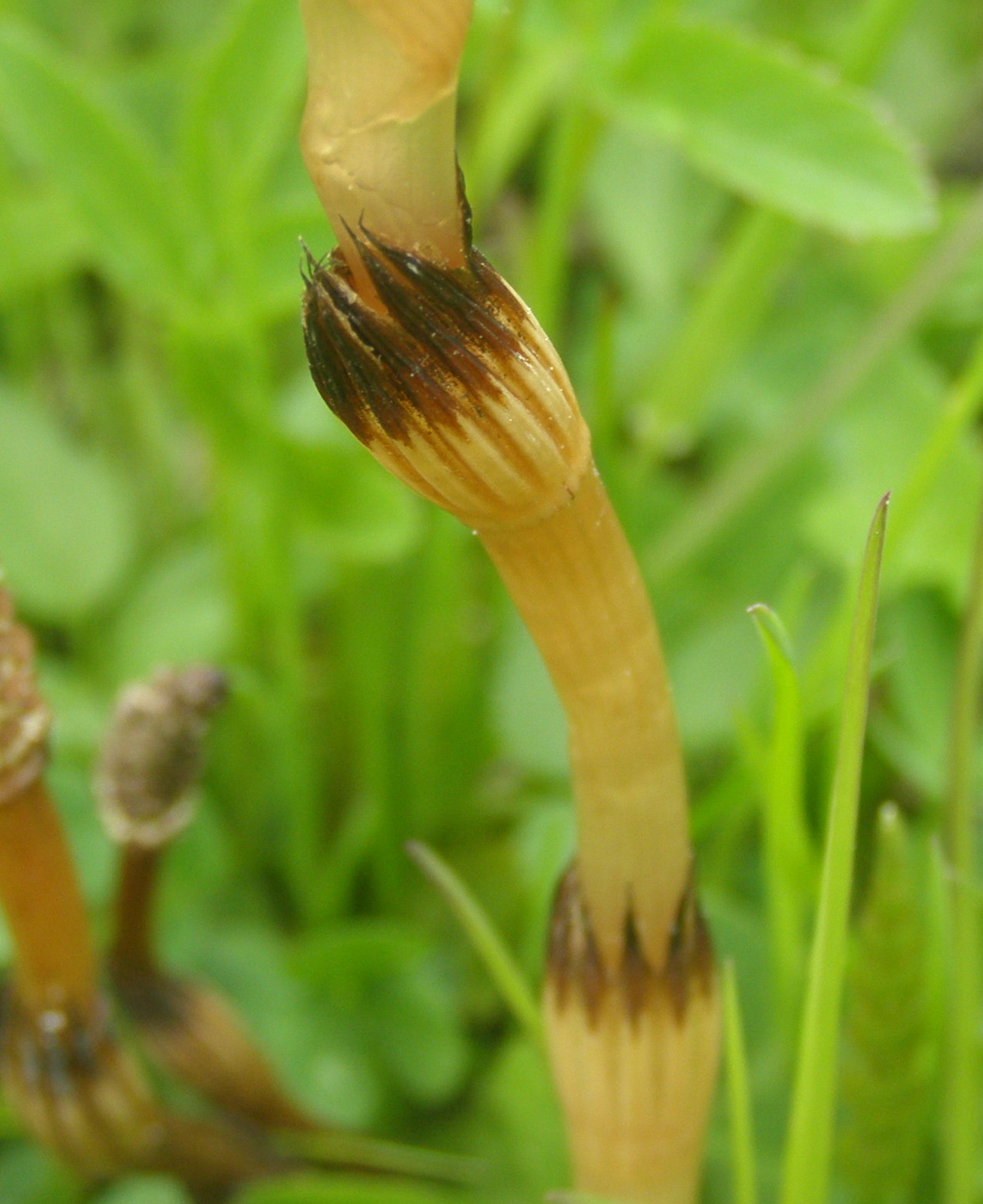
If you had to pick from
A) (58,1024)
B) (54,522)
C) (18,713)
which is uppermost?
(54,522)

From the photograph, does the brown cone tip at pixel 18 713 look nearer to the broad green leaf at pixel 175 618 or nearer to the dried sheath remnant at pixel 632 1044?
the dried sheath remnant at pixel 632 1044

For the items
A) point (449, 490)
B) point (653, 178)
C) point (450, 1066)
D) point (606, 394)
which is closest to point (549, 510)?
point (449, 490)

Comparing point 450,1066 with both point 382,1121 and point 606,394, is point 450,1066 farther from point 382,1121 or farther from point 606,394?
point 606,394

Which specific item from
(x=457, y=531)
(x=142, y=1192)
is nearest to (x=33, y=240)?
(x=457, y=531)

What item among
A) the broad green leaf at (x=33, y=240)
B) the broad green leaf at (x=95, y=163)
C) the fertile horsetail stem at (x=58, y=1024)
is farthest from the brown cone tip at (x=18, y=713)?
the broad green leaf at (x=33, y=240)

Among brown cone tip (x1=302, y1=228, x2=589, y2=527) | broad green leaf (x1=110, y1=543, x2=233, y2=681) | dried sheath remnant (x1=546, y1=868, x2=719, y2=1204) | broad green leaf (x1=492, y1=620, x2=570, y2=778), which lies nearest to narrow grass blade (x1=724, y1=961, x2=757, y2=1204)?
dried sheath remnant (x1=546, y1=868, x2=719, y2=1204)

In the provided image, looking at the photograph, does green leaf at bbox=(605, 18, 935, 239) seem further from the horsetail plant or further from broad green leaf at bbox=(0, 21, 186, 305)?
the horsetail plant

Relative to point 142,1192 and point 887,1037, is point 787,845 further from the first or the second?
point 142,1192

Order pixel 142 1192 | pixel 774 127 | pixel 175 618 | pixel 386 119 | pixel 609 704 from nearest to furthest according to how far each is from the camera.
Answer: pixel 386 119 → pixel 609 704 → pixel 142 1192 → pixel 774 127 → pixel 175 618

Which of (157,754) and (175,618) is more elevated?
(175,618)
